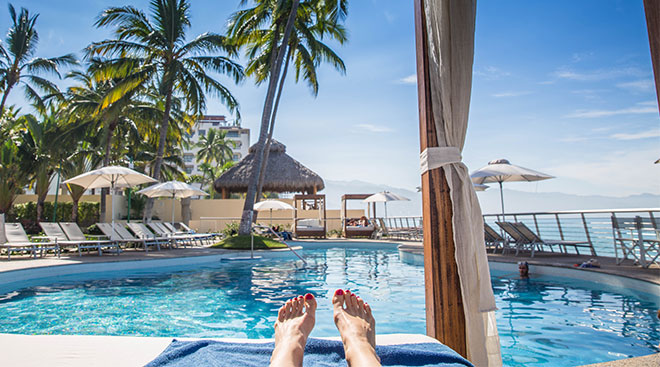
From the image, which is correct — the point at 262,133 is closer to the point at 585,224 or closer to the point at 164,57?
the point at 164,57

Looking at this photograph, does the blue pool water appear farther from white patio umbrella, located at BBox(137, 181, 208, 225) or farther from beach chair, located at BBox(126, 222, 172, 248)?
white patio umbrella, located at BBox(137, 181, 208, 225)

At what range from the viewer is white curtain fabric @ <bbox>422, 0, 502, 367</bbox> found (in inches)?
72.7

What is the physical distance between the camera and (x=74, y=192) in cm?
1641

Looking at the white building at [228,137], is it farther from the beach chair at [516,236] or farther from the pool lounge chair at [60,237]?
the beach chair at [516,236]

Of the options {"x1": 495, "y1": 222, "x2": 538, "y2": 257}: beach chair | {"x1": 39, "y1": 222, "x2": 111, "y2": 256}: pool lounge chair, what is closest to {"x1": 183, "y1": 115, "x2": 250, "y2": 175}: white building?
{"x1": 39, "y1": 222, "x2": 111, "y2": 256}: pool lounge chair

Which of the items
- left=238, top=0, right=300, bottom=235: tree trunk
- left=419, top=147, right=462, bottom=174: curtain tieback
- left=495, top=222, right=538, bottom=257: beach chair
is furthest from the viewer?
left=238, top=0, right=300, bottom=235: tree trunk

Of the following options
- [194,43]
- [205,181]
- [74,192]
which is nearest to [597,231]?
[194,43]

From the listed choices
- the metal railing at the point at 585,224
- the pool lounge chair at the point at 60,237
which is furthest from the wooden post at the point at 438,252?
the pool lounge chair at the point at 60,237

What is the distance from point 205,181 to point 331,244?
2386 cm

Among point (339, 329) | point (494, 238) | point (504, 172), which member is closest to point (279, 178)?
point (494, 238)

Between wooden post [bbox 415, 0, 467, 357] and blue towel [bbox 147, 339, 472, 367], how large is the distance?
213mm

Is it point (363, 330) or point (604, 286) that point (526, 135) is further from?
point (363, 330)

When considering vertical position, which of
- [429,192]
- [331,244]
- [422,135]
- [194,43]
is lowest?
[331,244]

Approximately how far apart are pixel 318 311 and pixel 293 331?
9.39 feet
